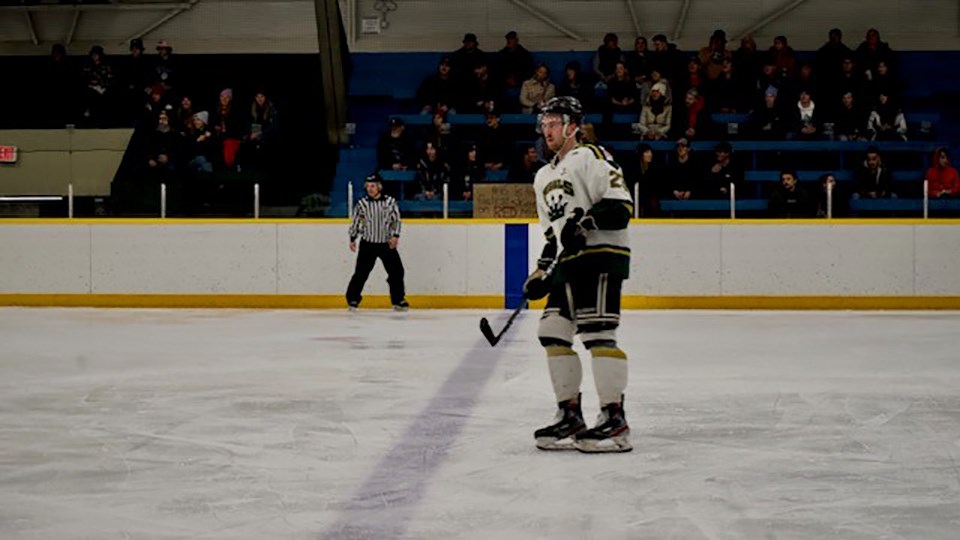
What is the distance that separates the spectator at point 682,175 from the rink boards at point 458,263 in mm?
1135

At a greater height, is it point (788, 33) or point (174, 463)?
point (788, 33)

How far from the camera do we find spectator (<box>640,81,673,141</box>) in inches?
628

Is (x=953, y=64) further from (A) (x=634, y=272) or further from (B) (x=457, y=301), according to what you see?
(B) (x=457, y=301)

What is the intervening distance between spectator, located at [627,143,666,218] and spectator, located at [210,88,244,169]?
4.53 meters

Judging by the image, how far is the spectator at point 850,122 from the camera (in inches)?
633

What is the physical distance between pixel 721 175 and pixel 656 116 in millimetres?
1842

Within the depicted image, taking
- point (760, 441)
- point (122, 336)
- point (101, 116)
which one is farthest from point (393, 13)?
point (760, 441)

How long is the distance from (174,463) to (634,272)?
30.3 feet

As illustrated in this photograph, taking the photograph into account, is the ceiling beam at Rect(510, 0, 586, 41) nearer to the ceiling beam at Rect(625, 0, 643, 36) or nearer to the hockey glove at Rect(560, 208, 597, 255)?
the ceiling beam at Rect(625, 0, 643, 36)

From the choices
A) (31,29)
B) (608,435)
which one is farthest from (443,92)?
(608,435)

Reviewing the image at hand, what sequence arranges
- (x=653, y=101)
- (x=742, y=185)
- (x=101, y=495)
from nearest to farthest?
(x=101, y=495) → (x=742, y=185) → (x=653, y=101)

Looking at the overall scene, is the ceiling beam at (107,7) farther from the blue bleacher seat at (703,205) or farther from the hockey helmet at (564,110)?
the hockey helmet at (564,110)

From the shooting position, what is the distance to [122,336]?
32.3 feet

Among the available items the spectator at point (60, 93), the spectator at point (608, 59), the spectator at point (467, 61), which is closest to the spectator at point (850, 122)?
the spectator at point (608, 59)
